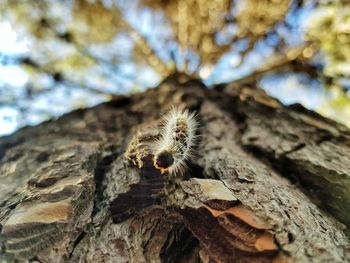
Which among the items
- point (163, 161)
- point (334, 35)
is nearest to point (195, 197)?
point (163, 161)

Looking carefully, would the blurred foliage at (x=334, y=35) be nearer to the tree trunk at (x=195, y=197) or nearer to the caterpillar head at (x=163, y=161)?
the tree trunk at (x=195, y=197)

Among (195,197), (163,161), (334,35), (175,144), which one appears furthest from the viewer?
(334,35)

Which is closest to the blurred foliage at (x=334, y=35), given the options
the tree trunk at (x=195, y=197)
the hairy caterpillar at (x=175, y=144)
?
the tree trunk at (x=195, y=197)

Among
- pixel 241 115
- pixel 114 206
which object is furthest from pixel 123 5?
pixel 114 206

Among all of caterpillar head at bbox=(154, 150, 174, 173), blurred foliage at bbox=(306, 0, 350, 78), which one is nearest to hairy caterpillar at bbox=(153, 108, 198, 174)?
caterpillar head at bbox=(154, 150, 174, 173)

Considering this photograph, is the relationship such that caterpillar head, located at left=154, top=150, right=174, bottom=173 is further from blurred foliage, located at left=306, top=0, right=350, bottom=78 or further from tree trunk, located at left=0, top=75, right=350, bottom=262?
blurred foliage, located at left=306, top=0, right=350, bottom=78

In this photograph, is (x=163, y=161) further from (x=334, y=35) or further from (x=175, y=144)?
(x=334, y=35)

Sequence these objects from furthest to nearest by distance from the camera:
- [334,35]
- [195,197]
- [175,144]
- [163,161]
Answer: [334,35] → [175,144] → [163,161] → [195,197]
